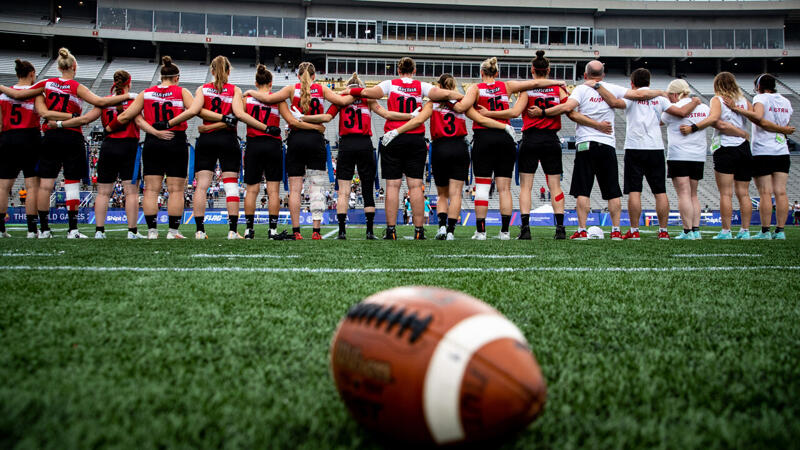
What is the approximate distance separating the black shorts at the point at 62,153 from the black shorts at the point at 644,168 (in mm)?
6866

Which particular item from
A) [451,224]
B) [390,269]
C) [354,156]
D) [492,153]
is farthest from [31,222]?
[492,153]

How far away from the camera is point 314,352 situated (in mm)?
1490

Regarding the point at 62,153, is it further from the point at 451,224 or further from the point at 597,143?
the point at 597,143

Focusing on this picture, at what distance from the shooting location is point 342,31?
3803 centimetres

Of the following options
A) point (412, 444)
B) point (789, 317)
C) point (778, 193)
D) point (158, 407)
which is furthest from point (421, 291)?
point (778, 193)

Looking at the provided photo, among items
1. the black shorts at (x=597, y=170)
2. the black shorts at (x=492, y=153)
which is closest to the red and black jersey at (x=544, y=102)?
the black shorts at (x=492, y=153)

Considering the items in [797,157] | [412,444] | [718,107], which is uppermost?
[797,157]

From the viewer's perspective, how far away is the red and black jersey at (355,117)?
588cm

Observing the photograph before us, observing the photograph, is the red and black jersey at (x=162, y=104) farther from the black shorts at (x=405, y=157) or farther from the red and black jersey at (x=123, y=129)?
the black shorts at (x=405, y=157)

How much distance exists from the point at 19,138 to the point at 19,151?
0.16 metres

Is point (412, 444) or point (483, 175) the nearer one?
point (412, 444)

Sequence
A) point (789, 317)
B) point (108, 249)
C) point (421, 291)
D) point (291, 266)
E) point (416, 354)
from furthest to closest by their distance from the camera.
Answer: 1. point (108, 249)
2. point (291, 266)
3. point (789, 317)
4. point (421, 291)
5. point (416, 354)

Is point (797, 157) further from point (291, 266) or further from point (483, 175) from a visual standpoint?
point (291, 266)

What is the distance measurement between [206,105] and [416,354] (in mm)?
6099
